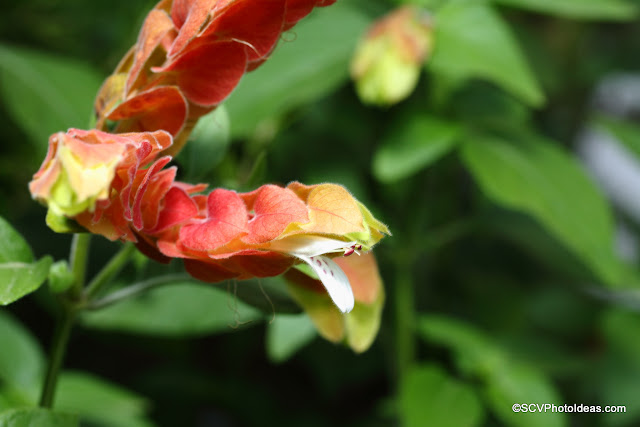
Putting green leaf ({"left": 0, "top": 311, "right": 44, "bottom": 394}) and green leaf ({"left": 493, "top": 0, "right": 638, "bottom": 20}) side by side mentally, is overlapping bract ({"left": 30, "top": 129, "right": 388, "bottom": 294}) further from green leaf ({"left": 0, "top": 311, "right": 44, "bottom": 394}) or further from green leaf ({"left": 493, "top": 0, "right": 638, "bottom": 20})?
green leaf ({"left": 493, "top": 0, "right": 638, "bottom": 20})

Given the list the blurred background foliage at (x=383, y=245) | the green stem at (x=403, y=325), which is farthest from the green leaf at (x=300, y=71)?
the green stem at (x=403, y=325)

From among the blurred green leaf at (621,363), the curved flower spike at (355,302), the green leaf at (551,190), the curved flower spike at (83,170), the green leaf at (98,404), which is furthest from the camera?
the blurred green leaf at (621,363)

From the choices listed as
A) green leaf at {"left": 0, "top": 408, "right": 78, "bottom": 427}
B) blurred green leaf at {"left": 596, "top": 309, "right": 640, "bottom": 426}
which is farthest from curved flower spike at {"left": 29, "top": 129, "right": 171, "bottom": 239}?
blurred green leaf at {"left": 596, "top": 309, "right": 640, "bottom": 426}

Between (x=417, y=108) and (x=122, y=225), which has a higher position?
(x=122, y=225)

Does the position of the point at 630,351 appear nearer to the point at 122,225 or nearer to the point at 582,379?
the point at 582,379

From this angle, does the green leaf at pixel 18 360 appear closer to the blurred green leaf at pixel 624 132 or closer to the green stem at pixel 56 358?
the green stem at pixel 56 358

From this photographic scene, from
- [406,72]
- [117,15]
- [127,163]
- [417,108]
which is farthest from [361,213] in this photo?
[117,15]
